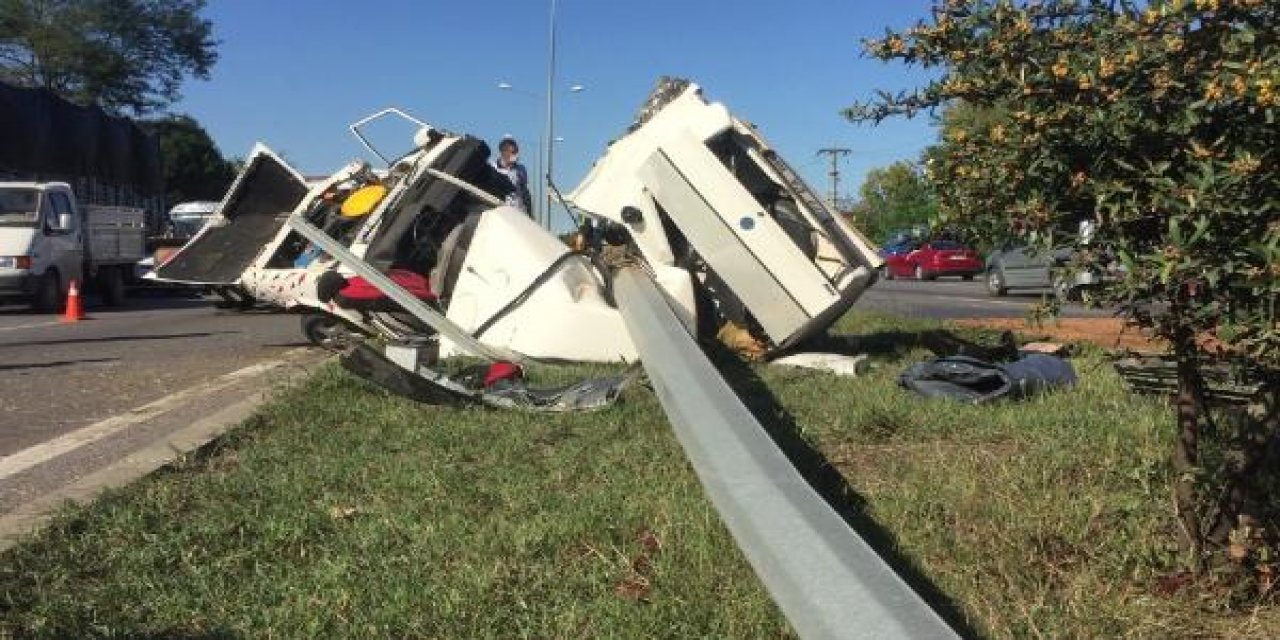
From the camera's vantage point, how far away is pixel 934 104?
3430 millimetres

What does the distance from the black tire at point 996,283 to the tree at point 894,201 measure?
227 cm

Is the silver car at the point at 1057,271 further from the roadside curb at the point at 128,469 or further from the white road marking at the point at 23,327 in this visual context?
the white road marking at the point at 23,327

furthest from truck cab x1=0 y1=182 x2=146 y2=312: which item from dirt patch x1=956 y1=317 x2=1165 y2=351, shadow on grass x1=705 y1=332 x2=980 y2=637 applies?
dirt patch x1=956 y1=317 x2=1165 y2=351

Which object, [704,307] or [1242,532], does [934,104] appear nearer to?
[1242,532]

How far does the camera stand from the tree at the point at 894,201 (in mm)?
3678

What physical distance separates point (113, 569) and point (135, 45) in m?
64.5

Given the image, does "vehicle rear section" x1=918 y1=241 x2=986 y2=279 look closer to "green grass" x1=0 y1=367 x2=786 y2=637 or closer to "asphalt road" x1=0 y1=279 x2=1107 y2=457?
"asphalt road" x1=0 y1=279 x2=1107 y2=457

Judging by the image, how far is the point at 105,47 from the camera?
59.7m

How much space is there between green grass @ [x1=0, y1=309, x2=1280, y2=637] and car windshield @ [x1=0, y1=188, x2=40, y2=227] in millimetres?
14188

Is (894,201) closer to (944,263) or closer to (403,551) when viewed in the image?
(944,263)

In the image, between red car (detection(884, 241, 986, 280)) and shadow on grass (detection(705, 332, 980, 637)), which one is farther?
red car (detection(884, 241, 986, 280))

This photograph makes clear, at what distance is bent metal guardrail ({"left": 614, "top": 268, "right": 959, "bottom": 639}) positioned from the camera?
7.70 ft

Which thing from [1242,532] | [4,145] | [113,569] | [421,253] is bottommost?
[113,569]

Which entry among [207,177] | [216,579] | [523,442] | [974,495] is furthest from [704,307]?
[207,177]
